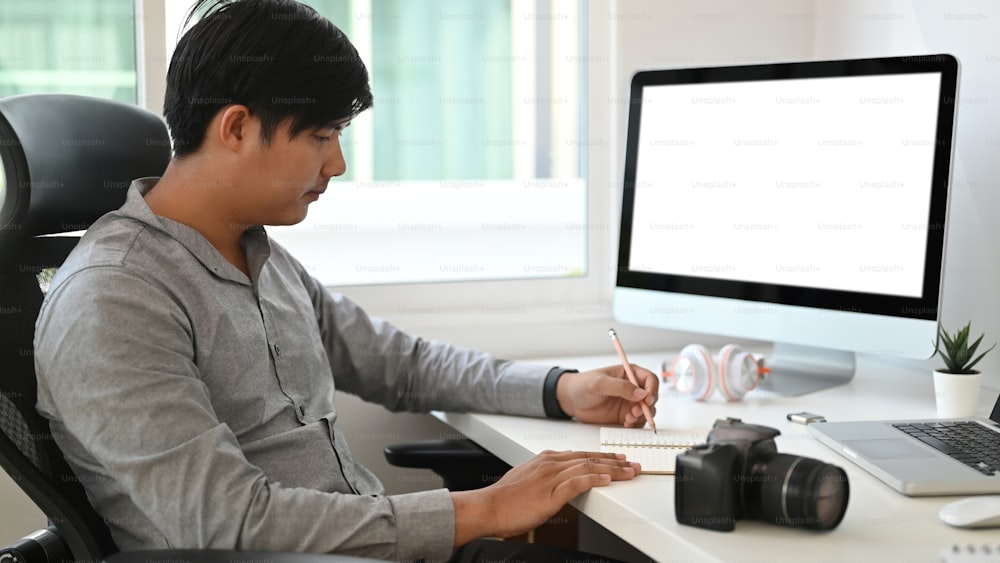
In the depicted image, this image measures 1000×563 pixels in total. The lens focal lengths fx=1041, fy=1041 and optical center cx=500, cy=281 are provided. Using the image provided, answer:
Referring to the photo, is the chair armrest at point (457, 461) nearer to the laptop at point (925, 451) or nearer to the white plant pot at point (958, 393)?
the laptop at point (925, 451)

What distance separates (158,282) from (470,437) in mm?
631

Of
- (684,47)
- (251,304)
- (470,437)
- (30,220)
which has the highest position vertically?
(684,47)

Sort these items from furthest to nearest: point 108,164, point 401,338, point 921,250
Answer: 1. point 401,338
2. point 921,250
3. point 108,164

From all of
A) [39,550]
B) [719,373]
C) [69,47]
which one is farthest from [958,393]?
[69,47]

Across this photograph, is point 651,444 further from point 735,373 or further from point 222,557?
point 222,557

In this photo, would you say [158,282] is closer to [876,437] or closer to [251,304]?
[251,304]

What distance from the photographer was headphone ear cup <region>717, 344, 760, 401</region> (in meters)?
1.72

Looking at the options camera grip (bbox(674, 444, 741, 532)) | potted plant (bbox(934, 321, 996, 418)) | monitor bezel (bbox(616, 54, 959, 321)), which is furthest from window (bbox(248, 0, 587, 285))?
camera grip (bbox(674, 444, 741, 532))

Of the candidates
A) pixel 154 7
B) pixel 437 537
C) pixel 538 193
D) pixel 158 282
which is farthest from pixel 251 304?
pixel 538 193

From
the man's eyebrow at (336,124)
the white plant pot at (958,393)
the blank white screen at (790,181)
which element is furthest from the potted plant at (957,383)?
the man's eyebrow at (336,124)

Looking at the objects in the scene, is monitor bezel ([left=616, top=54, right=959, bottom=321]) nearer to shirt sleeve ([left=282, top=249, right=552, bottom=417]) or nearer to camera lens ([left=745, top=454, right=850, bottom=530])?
shirt sleeve ([left=282, top=249, right=552, bottom=417])

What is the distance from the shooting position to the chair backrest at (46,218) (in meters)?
1.15

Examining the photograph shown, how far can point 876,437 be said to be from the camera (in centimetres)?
136

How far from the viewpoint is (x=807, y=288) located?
69.4 inches
